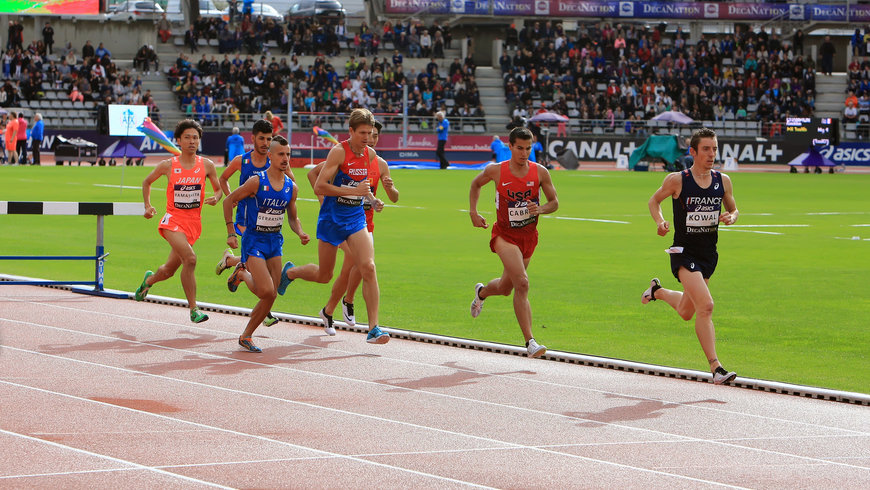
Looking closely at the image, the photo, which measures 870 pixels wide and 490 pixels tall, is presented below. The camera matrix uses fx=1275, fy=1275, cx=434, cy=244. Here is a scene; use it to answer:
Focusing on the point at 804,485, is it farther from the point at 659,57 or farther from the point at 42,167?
the point at 659,57

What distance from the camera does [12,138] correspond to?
1759 inches

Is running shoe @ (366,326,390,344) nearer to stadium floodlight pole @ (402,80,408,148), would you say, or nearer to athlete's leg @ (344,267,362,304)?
athlete's leg @ (344,267,362,304)

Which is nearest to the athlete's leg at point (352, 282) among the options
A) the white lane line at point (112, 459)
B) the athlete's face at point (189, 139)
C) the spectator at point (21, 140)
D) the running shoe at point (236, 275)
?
the running shoe at point (236, 275)

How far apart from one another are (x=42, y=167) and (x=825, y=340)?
35971 millimetres

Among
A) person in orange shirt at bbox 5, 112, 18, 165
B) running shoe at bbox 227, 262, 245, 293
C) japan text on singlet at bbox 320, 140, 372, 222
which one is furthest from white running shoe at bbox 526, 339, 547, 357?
person in orange shirt at bbox 5, 112, 18, 165

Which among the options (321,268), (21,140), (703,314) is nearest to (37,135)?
(21,140)

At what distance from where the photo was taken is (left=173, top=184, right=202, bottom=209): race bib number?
12.4 metres

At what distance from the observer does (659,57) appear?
6334cm

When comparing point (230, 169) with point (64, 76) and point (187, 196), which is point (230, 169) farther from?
point (64, 76)

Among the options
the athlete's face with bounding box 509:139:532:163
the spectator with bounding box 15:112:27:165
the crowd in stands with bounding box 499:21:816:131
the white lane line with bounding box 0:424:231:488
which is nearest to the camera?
the white lane line with bounding box 0:424:231:488

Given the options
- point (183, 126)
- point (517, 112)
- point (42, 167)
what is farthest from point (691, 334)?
point (517, 112)

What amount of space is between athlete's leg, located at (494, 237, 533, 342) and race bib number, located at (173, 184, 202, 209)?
3.25 meters

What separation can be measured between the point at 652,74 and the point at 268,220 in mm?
52438

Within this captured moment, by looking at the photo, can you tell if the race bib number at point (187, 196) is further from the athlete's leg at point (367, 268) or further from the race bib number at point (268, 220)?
the athlete's leg at point (367, 268)
